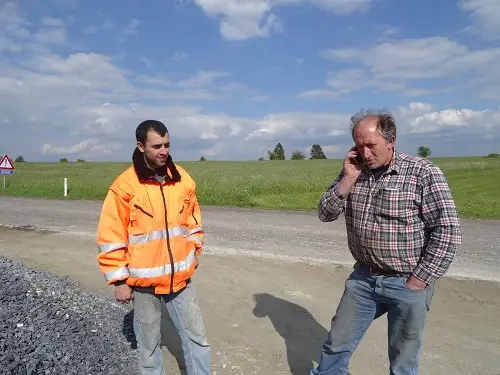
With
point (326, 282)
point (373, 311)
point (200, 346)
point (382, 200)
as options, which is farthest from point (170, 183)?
point (326, 282)

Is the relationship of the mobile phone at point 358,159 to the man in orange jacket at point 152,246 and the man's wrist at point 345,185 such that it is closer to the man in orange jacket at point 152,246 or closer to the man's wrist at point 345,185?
the man's wrist at point 345,185

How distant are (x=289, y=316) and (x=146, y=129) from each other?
3172 millimetres

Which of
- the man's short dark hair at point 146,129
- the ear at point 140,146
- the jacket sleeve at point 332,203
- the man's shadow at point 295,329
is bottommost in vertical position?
the man's shadow at point 295,329

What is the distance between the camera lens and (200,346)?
138 inches

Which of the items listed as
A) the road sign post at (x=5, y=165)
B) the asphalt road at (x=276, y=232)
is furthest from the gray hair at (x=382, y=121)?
the road sign post at (x=5, y=165)

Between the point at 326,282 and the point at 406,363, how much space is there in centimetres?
363

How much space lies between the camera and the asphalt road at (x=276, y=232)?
26.6ft

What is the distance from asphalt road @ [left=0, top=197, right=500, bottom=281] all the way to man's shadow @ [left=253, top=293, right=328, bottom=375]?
219 cm

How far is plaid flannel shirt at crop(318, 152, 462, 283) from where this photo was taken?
Result: 2.86 metres

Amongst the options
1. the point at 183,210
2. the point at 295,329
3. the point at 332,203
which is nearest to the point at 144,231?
the point at 183,210

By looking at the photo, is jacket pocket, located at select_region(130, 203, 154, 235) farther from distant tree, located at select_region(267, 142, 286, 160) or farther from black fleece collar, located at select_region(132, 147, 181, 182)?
distant tree, located at select_region(267, 142, 286, 160)

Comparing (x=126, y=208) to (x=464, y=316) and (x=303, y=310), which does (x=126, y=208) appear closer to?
(x=303, y=310)

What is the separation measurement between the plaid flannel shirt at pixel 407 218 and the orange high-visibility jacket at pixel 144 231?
1.18 m

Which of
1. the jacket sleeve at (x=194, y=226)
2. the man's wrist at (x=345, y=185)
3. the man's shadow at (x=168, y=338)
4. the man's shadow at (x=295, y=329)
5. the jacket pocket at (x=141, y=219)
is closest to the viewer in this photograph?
the man's wrist at (x=345, y=185)
